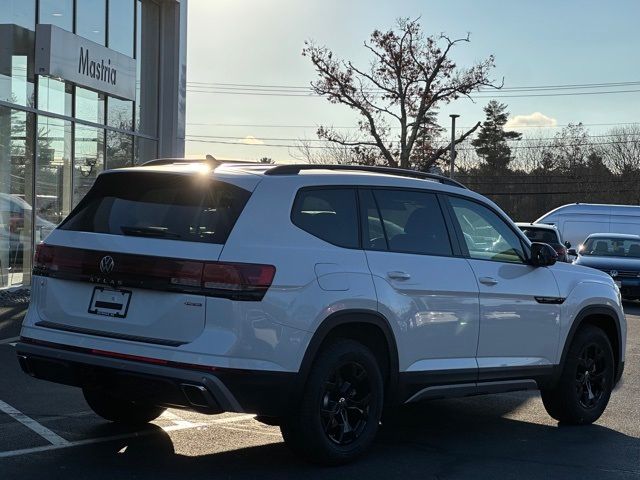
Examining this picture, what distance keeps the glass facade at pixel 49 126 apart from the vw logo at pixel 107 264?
438 inches

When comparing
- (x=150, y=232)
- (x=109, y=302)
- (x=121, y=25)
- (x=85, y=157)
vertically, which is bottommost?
(x=109, y=302)

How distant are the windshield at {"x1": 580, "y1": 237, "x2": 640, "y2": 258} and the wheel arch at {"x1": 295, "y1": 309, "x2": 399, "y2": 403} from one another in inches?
655

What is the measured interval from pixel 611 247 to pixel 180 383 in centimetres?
1832

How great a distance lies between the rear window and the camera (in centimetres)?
532

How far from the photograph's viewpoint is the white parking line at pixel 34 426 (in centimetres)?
604

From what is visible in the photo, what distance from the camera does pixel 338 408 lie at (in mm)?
5613

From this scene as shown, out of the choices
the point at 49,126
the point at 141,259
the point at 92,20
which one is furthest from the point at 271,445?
the point at 92,20

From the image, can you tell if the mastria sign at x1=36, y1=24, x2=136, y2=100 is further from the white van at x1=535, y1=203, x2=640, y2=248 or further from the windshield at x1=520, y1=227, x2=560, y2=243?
the white van at x1=535, y1=203, x2=640, y2=248

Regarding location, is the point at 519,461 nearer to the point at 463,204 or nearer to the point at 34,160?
the point at 463,204

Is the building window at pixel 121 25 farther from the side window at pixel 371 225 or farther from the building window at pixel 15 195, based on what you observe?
the side window at pixel 371 225

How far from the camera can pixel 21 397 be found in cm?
738

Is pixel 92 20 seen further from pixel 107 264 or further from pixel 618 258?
pixel 107 264

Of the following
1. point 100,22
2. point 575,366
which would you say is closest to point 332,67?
point 100,22

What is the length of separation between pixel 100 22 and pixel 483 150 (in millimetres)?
62064
